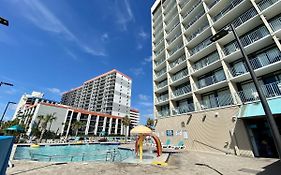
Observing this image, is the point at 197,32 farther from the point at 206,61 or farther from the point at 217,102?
the point at 217,102

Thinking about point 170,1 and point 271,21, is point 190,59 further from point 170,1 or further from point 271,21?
point 170,1

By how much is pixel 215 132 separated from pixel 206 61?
10.4 metres

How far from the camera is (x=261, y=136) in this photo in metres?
13.3

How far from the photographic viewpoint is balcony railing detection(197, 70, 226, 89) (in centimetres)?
1828

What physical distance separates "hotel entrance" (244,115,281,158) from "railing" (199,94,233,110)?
10.7ft

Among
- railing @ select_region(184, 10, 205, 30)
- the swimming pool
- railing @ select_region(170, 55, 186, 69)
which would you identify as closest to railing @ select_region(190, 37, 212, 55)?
railing @ select_region(170, 55, 186, 69)

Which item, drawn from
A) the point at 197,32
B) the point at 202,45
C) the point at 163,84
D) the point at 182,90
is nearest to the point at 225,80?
the point at 202,45

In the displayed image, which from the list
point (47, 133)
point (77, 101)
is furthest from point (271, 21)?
point (77, 101)

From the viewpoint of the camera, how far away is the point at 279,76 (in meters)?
13.4

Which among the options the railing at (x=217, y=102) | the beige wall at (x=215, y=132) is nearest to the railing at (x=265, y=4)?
the railing at (x=217, y=102)

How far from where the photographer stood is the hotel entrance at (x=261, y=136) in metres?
12.6

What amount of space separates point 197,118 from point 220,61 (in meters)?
8.03

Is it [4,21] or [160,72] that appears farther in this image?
[160,72]

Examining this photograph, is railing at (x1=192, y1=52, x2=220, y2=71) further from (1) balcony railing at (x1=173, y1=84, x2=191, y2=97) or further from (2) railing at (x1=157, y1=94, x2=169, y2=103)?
(2) railing at (x1=157, y1=94, x2=169, y2=103)
